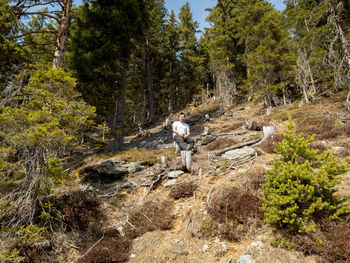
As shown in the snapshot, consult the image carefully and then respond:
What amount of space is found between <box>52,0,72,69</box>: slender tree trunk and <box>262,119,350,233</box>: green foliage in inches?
345

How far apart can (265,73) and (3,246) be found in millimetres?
19182

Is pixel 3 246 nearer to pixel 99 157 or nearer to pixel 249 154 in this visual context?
pixel 99 157

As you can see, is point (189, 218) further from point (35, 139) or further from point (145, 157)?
point (145, 157)

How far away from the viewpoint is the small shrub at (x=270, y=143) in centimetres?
673

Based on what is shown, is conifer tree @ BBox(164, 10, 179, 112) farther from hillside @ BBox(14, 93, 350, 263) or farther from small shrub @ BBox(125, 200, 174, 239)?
small shrub @ BBox(125, 200, 174, 239)

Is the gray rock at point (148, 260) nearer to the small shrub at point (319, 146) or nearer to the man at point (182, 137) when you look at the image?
the man at point (182, 137)

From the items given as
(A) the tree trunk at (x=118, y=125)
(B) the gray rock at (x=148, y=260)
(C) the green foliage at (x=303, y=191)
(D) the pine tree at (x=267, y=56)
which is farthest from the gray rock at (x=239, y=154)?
(D) the pine tree at (x=267, y=56)

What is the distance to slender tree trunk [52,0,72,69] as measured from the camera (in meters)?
7.48

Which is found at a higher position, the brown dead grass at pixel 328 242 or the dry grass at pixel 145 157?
the dry grass at pixel 145 157

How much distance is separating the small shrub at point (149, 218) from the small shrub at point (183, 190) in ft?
0.87

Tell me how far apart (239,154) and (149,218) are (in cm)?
396

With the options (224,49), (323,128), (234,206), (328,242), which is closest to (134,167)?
(234,206)

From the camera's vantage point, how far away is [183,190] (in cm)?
555

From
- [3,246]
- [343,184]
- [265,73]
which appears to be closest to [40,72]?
[3,246]
